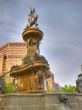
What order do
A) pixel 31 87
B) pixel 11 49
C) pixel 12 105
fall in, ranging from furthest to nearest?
pixel 11 49, pixel 31 87, pixel 12 105

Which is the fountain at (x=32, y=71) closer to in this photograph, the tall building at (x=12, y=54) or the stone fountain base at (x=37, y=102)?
the stone fountain base at (x=37, y=102)

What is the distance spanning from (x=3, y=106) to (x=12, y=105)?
0.68 meters

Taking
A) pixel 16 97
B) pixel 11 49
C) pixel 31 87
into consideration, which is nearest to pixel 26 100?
pixel 16 97

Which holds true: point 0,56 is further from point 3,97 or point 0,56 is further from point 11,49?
point 3,97

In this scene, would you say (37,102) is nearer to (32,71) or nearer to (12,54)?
(32,71)

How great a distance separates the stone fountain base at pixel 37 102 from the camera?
50.9 ft

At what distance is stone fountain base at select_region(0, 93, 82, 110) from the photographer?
1550cm

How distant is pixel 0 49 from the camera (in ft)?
583

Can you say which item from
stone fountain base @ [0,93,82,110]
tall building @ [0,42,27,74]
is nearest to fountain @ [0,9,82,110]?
stone fountain base @ [0,93,82,110]

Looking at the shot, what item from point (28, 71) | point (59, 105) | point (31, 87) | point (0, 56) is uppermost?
point (0, 56)

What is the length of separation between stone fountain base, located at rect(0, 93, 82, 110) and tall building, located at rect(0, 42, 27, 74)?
→ 151494 mm

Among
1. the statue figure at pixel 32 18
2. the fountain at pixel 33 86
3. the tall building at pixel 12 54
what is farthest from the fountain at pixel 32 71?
the tall building at pixel 12 54

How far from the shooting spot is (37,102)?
15.8m

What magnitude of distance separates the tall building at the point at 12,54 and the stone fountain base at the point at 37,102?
15149cm
